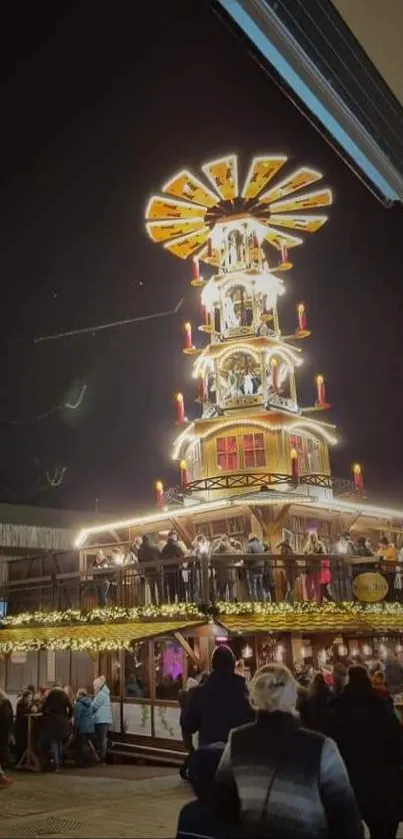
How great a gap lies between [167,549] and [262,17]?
15430 millimetres

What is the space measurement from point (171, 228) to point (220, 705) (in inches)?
874

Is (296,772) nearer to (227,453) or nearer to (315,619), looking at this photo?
(315,619)

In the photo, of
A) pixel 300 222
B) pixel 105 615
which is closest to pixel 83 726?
pixel 105 615

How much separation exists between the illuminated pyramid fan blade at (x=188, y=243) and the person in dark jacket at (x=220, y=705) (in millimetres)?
22185

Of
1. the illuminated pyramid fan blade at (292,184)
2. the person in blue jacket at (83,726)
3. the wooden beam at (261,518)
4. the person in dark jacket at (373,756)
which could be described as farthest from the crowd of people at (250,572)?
the illuminated pyramid fan blade at (292,184)

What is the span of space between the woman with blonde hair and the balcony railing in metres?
12.0

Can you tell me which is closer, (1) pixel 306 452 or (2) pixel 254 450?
(2) pixel 254 450

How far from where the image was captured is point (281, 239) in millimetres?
28328

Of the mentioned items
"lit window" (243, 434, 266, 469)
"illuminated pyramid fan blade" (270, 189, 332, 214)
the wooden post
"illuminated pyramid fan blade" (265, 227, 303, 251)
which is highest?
"illuminated pyramid fan blade" (265, 227, 303, 251)

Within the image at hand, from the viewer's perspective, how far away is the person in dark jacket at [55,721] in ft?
45.9

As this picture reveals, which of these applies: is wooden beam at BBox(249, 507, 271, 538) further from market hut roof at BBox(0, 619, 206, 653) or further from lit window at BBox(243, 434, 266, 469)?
market hut roof at BBox(0, 619, 206, 653)

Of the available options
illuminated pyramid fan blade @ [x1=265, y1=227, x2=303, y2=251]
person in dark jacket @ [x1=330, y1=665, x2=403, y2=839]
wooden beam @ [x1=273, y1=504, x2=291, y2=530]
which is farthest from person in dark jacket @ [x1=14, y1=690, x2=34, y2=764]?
illuminated pyramid fan blade @ [x1=265, y1=227, x2=303, y2=251]

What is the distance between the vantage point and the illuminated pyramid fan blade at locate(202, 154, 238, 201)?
2520 centimetres

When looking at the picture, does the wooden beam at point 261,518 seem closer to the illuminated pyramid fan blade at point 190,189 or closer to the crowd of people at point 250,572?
the crowd of people at point 250,572
